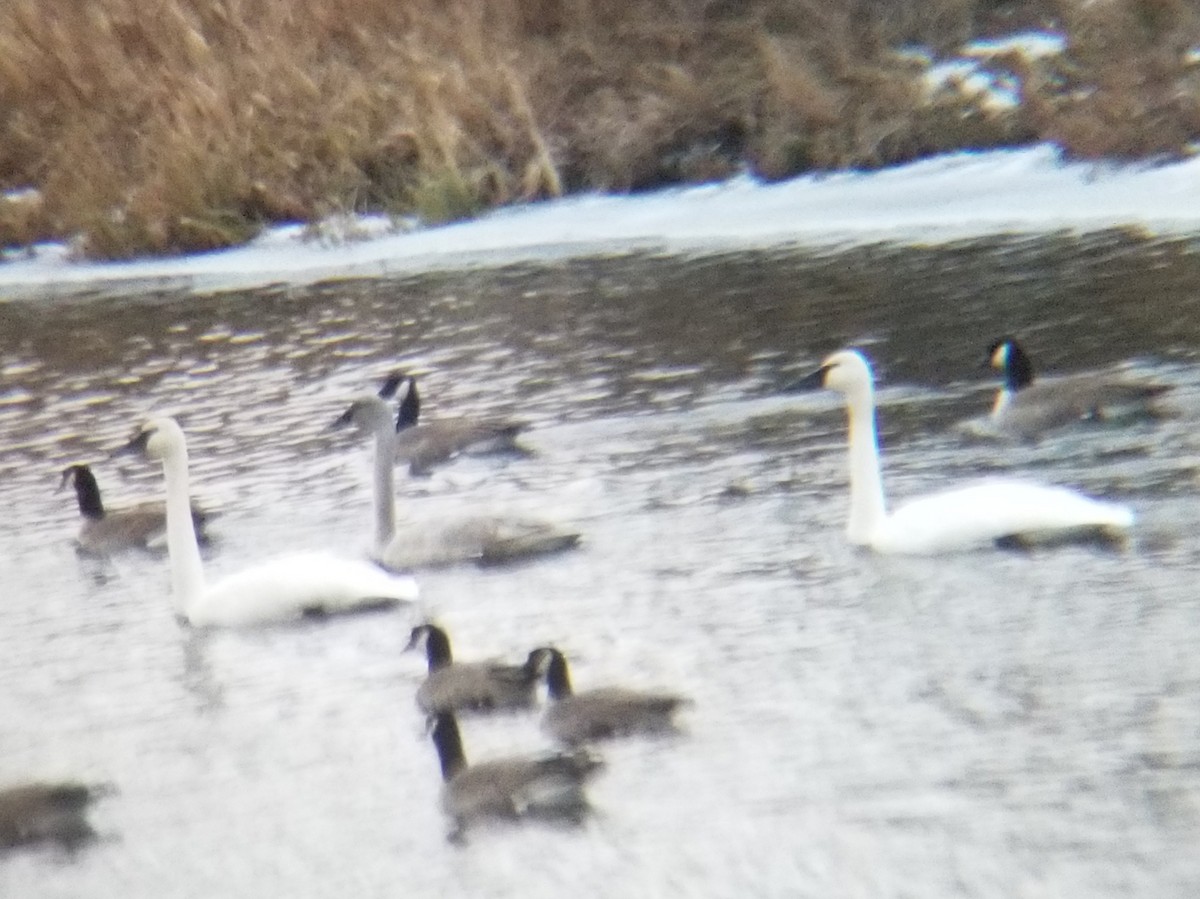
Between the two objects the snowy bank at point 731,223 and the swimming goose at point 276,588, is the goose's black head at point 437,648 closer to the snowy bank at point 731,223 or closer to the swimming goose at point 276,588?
the swimming goose at point 276,588

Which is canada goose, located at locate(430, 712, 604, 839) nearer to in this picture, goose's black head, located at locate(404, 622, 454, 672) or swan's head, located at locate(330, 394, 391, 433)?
goose's black head, located at locate(404, 622, 454, 672)

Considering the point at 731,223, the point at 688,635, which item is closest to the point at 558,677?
the point at 688,635

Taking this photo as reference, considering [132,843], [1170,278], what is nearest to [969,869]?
[132,843]

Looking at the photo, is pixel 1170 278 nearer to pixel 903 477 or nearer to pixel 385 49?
pixel 903 477

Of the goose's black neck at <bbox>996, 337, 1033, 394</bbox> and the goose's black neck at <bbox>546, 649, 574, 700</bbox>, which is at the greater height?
the goose's black neck at <bbox>546, 649, 574, 700</bbox>

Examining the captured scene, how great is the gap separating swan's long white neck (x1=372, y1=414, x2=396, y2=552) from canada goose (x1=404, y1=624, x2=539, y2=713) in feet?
7.31

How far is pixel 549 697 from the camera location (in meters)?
8.18

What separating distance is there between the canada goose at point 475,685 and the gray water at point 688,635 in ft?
0.26

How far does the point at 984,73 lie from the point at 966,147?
1.52m

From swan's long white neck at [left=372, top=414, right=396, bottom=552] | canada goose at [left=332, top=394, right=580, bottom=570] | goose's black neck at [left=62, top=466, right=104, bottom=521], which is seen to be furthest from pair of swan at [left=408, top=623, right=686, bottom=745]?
goose's black neck at [left=62, top=466, right=104, bottom=521]

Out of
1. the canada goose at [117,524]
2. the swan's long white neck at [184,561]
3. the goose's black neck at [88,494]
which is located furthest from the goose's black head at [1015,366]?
the goose's black neck at [88,494]

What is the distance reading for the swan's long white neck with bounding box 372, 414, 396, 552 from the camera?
10.7 meters

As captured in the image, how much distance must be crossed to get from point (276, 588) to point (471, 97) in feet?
41.2

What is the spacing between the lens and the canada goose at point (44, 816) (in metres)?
7.68
